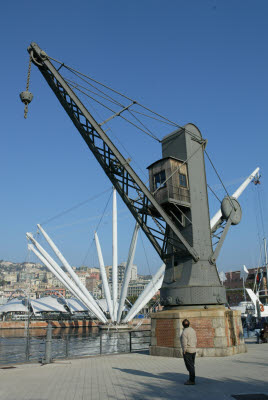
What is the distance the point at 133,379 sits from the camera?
1011cm

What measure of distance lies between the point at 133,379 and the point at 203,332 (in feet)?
18.8

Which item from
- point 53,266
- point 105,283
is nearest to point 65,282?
point 53,266

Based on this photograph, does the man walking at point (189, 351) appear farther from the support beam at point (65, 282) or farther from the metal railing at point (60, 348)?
the support beam at point (65, 282)

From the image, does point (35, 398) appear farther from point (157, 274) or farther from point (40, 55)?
point (157, 274)

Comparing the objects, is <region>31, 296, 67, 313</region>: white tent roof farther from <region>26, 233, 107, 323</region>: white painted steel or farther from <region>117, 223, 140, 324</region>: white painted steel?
<region>117, 223, 140, 324</region>: white painted steel

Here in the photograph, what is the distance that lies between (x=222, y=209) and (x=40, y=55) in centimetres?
1280

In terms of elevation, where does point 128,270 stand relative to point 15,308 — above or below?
above

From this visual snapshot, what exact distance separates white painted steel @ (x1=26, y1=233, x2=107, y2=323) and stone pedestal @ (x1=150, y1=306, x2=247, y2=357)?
43001 mm

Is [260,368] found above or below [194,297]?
below

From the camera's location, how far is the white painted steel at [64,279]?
56875mm

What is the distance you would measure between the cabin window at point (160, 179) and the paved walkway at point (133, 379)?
8.31 meters

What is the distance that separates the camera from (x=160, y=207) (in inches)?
662

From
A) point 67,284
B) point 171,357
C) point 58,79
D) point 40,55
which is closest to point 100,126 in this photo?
point 58,79

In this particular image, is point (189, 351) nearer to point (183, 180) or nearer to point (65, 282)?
point (183, 180)
